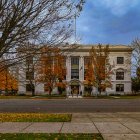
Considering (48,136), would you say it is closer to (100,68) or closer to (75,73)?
(100,68)

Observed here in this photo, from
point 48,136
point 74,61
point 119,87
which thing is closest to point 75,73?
point 74,61

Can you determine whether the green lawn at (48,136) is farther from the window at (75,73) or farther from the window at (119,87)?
the window at (75,73)

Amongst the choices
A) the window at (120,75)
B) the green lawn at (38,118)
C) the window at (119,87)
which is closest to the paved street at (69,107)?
the green lawn at (38,118)

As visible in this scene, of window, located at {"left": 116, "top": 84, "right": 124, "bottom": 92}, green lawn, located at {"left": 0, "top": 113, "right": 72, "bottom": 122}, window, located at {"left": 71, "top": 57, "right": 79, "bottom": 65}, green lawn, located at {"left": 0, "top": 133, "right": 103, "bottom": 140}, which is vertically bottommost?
green lawn, located at {"left": 0, "top": 133, "right": 103, "bottom": 140}

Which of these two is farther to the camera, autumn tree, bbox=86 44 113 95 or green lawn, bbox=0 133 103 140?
autumn tree, bbox=86 44 113 95

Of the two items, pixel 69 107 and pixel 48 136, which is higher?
pixel 69 107

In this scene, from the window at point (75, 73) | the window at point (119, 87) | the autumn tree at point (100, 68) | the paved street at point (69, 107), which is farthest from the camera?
the window at point (75, 73)

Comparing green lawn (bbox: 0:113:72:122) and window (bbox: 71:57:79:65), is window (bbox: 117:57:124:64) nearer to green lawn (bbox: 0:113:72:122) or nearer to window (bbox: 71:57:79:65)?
window (bbox: 71:57:79:65)

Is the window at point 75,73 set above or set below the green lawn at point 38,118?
above

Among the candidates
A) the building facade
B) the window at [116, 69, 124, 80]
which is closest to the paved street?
the building facade

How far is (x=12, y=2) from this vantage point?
12.7 metres

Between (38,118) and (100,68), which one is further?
(100,68)

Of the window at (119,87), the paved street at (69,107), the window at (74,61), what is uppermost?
the window at (74,61)

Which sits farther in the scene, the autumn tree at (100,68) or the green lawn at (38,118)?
the autumn tree at (100,68)
